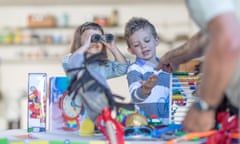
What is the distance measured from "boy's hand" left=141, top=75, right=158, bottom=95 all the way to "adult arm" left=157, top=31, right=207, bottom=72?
24mm

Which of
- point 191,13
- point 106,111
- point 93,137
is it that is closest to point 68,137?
point 93,137

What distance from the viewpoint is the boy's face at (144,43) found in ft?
3.24

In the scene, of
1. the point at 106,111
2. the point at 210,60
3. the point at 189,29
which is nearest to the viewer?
the point at 210,60

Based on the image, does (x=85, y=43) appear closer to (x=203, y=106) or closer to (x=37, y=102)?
(x=37, y=102)

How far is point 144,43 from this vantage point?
0.99 metres

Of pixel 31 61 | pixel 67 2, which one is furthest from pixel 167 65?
pixel 31 61

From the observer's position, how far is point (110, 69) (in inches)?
35.7

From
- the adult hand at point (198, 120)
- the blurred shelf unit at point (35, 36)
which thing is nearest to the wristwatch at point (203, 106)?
the adult hand at point (198, 120)

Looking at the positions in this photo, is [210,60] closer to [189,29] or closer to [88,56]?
[88,56]

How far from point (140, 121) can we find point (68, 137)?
5.6 inches

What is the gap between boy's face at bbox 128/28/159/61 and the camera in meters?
0.99

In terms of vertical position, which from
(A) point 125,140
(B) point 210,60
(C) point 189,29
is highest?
(C) point 189,29

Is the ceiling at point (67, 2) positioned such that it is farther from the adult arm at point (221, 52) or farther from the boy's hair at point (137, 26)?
the adult arm at point (221, 52)

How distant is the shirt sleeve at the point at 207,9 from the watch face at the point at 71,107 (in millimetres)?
353
